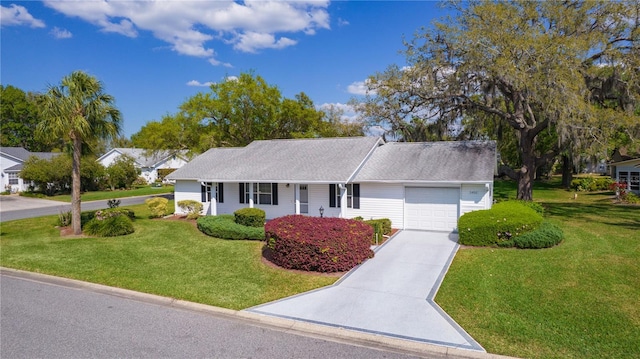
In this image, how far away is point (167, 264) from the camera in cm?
1173

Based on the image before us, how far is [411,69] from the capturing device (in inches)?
824

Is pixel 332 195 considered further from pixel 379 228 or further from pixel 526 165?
pixel 526 165

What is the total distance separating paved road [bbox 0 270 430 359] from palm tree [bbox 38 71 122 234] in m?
8.47

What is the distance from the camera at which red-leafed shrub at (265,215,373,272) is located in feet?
34.8

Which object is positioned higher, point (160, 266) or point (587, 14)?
point (587, 14)

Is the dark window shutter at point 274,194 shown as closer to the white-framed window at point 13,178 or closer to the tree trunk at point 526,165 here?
the tree trunk at point 526,165

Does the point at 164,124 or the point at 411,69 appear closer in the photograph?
the point at 411,69

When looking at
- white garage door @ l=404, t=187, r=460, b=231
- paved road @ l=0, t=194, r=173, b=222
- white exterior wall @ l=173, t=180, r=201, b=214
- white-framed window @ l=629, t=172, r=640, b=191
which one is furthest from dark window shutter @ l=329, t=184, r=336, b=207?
white-framed window @ l=629, t=172, r=640, b=191

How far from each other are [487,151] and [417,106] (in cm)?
546

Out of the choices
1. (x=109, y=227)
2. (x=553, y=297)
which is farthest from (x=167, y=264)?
(x=553, y=297)

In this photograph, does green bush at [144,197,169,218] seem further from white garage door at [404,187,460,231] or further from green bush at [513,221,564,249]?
green bush at [513,221,564,249]

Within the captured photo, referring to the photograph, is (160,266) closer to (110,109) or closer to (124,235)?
(124,235)

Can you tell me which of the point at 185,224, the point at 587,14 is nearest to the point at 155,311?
the point at 185,224

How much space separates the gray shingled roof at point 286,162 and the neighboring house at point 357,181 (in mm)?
46
